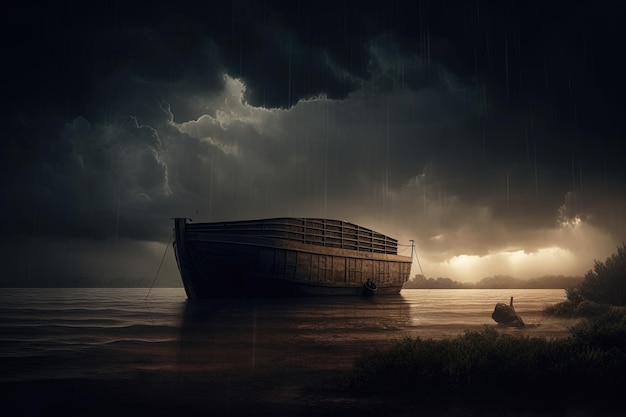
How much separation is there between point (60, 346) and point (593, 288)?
23.6 m

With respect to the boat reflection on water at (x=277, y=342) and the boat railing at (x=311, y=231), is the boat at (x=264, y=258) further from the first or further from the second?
the boat reflection on water at (x=277, y=342)

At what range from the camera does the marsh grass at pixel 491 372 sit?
6496 mm

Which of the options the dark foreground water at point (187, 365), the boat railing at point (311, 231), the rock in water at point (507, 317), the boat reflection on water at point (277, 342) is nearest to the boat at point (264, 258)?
the boat railing at point (311, 231)

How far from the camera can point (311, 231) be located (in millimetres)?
36250

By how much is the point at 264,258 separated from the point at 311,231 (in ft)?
20.4

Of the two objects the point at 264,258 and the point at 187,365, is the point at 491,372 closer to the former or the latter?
the point at 187,365

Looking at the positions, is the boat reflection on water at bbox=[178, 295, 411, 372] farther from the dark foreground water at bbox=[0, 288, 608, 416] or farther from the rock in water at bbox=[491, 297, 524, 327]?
the rock in water at bbox=[491, 297, 524, 327]

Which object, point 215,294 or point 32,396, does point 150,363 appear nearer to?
point 32,396

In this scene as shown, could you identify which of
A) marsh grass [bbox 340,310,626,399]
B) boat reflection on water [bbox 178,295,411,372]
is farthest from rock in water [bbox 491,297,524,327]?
marsh grass [bbox 340,310,626,399]

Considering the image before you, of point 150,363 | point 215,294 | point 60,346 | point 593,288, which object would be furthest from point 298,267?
point 150,363

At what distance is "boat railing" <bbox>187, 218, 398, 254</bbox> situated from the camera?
3117 centimetres

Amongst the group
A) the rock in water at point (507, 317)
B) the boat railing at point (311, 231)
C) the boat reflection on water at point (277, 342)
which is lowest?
the boat reflection on water at point (277, 342)

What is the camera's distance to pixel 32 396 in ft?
20.4

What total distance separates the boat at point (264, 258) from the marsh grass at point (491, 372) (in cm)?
2417
